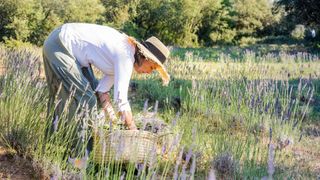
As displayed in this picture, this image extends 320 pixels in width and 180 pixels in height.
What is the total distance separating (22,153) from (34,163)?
0.36m

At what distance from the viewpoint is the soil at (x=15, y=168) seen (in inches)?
130

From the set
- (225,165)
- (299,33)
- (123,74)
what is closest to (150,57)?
(123,74)

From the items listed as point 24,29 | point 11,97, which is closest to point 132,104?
point 11,97

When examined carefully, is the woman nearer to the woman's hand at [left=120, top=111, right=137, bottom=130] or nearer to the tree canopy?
the woman's hand at [left=120, top=111, right=137, bottom=130]

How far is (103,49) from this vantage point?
11.3ft

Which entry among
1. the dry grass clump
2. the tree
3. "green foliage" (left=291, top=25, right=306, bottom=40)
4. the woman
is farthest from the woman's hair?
"green foliage" (left=291, top=25, right=306, bottom=40)

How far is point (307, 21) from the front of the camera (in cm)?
2097

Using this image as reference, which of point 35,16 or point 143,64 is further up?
point 35,16

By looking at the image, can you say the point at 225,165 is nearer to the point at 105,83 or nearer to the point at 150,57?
the point at 150,57

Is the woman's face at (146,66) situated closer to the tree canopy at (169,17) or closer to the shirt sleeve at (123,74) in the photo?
the shirt sleeve at (123,74)

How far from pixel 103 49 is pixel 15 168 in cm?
109

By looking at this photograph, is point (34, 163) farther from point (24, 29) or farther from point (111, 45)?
point (24, 29)

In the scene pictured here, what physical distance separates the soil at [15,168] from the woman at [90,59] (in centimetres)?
44

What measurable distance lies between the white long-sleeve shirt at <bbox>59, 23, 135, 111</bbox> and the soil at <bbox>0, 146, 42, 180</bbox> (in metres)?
0.84
